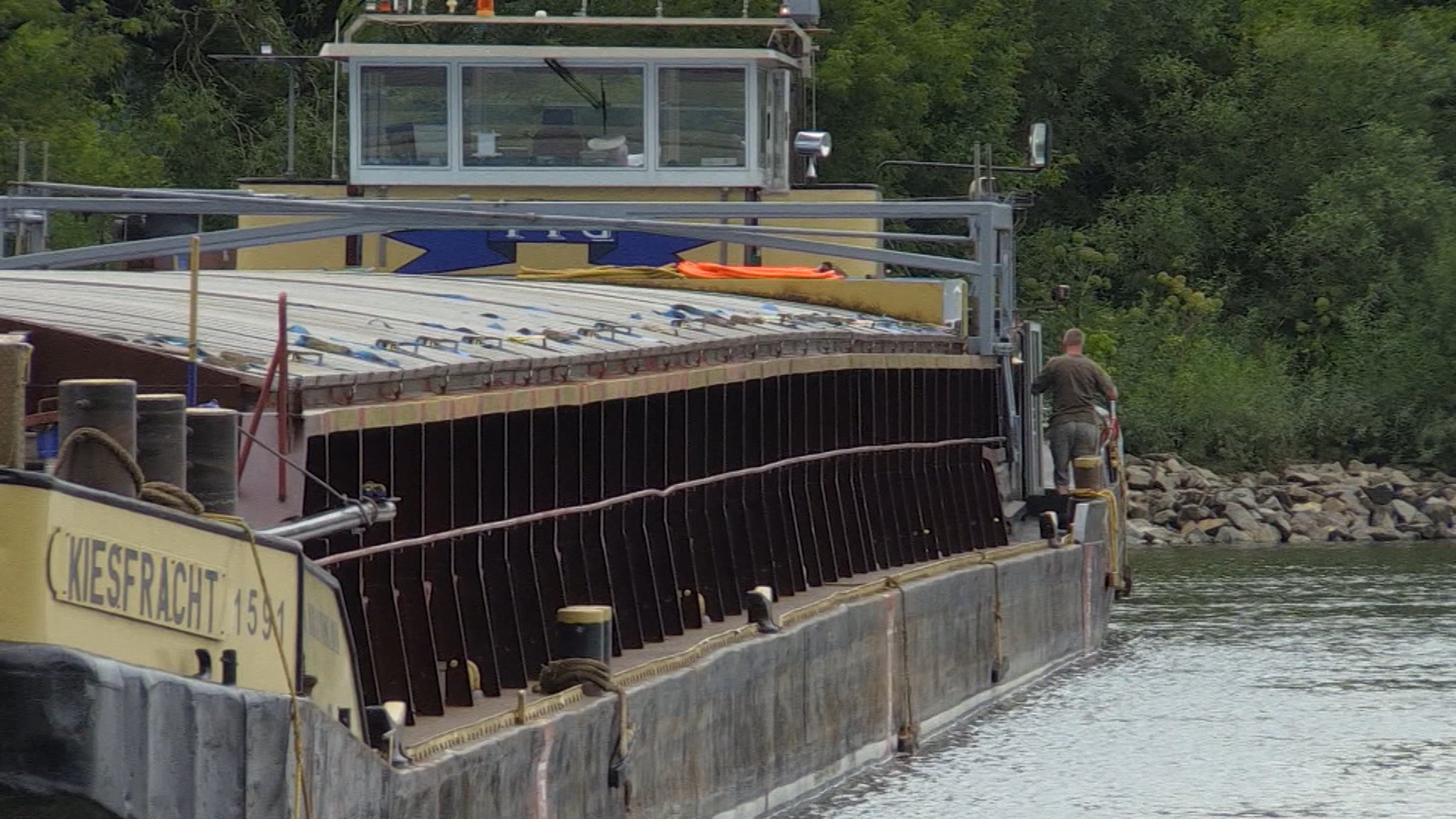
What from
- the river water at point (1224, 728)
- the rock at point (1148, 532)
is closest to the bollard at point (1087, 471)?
the river water at point (1224, 728)

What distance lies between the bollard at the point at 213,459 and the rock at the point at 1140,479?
31.7m

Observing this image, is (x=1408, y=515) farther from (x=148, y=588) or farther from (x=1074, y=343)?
(x=148, y=588)

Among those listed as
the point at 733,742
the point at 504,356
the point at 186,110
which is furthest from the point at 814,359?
the point at 186,110

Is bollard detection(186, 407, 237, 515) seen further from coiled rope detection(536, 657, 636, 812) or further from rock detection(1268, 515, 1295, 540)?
rock detection(1268, 515, 1295, 540)

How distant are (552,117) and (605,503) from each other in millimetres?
8404

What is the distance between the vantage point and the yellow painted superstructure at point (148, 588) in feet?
21.5

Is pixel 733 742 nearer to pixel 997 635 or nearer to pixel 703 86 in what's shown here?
pixel 997 635

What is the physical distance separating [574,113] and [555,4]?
24029 mm

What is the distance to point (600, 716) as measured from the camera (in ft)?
36.5

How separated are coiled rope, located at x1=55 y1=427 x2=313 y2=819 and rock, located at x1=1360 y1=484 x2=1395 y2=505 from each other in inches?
1254

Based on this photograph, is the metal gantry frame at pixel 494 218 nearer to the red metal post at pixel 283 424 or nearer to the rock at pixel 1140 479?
the red metal post at pixel 283 424

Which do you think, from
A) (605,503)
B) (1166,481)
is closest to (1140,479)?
(1166,481)

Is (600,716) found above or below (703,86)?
below

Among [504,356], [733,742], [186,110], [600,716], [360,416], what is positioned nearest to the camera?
[360,416]
